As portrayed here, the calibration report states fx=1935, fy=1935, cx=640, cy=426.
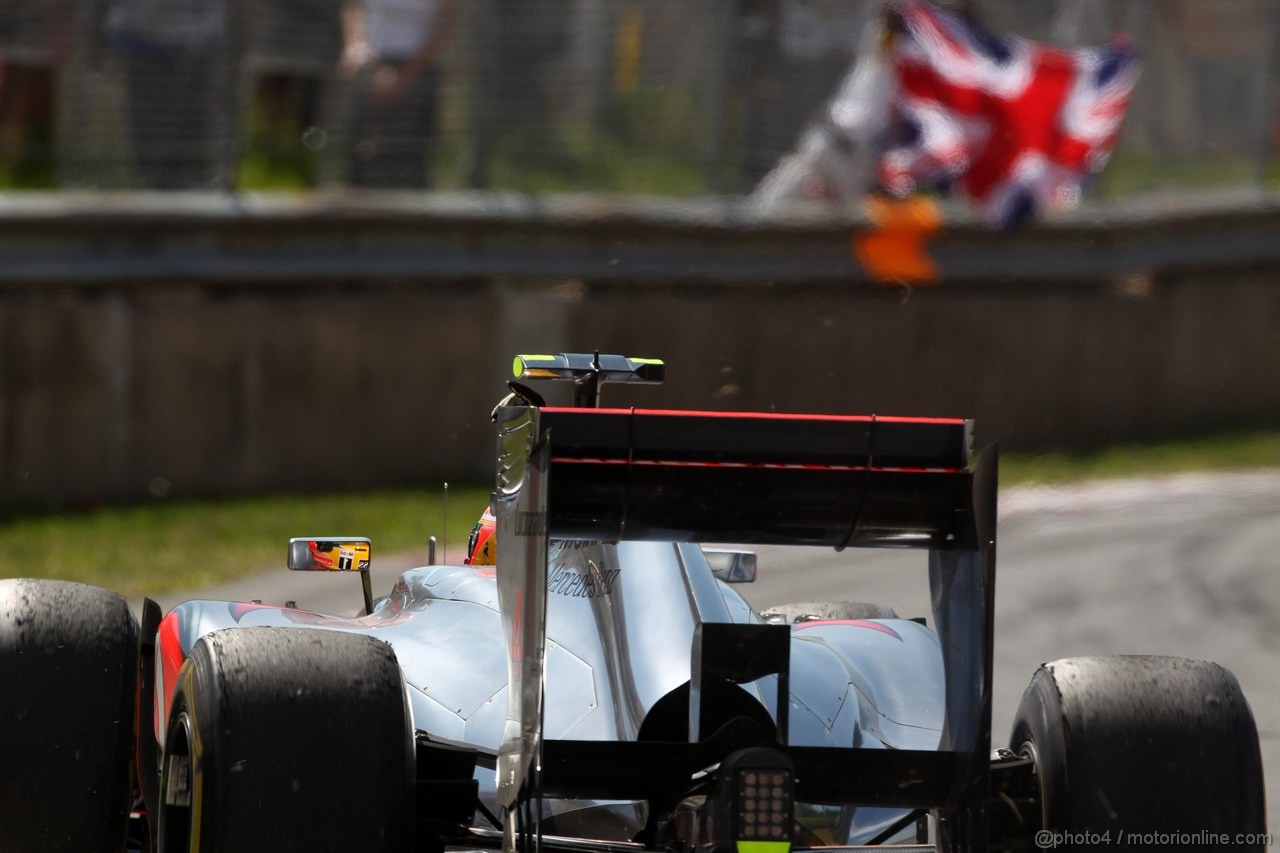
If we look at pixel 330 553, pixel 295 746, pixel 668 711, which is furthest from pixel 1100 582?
pixel 295 746

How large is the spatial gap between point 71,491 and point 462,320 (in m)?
A: 2.30

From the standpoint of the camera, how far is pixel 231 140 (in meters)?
10.7

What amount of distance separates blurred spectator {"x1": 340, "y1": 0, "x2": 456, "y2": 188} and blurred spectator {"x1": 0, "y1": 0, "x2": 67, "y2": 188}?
157 centimetres

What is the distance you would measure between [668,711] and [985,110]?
27.6 ft

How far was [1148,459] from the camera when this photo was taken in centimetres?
1115

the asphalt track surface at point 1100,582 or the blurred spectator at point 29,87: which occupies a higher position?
the blurred spectator at point 29,87

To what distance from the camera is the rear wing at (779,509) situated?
3.51 m

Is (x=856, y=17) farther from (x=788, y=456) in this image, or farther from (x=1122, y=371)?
(x=788, y=456)

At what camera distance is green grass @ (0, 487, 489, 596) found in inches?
352

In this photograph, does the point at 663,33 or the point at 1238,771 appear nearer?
the point at 1238,771

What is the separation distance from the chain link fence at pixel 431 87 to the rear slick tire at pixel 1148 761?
7575 mm

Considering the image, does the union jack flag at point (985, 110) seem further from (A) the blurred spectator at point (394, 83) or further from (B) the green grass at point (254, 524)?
(A) the blurred spectator at point (394, 83)

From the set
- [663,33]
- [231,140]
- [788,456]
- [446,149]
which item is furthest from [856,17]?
[788,456]

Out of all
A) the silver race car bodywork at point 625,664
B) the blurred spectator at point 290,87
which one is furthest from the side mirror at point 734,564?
the blurred spectator at point 290,87
